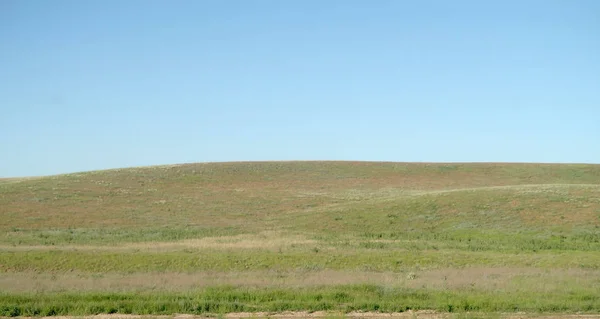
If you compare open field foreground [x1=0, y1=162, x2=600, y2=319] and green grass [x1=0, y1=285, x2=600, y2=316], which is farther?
open field foreground [x1=0, y1=162, x2=600, y2=319]

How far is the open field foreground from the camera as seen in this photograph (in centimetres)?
1315

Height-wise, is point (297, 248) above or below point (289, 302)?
below

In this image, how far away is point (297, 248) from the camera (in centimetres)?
2625

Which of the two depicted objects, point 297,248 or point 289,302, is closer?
point 289,302

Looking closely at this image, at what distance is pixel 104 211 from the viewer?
154ft

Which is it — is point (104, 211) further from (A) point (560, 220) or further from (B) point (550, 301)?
(B) point (550, 301)

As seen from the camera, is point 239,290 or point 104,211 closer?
point 239,290

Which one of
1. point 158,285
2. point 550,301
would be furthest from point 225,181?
point 550,301

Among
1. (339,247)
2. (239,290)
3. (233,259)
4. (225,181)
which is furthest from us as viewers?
(225,181)

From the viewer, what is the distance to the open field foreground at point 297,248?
1315 centimetres

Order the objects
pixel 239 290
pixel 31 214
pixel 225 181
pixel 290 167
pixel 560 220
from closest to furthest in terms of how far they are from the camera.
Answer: pixel 239 290
pixel 560 220
pixel 31 214
pixel 225 181
pixel 290 167

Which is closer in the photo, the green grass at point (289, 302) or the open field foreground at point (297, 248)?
the green grass at point (289, 302)

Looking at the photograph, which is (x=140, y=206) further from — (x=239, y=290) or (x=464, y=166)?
(x=464, y=166)

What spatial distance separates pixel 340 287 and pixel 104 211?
35.2m
